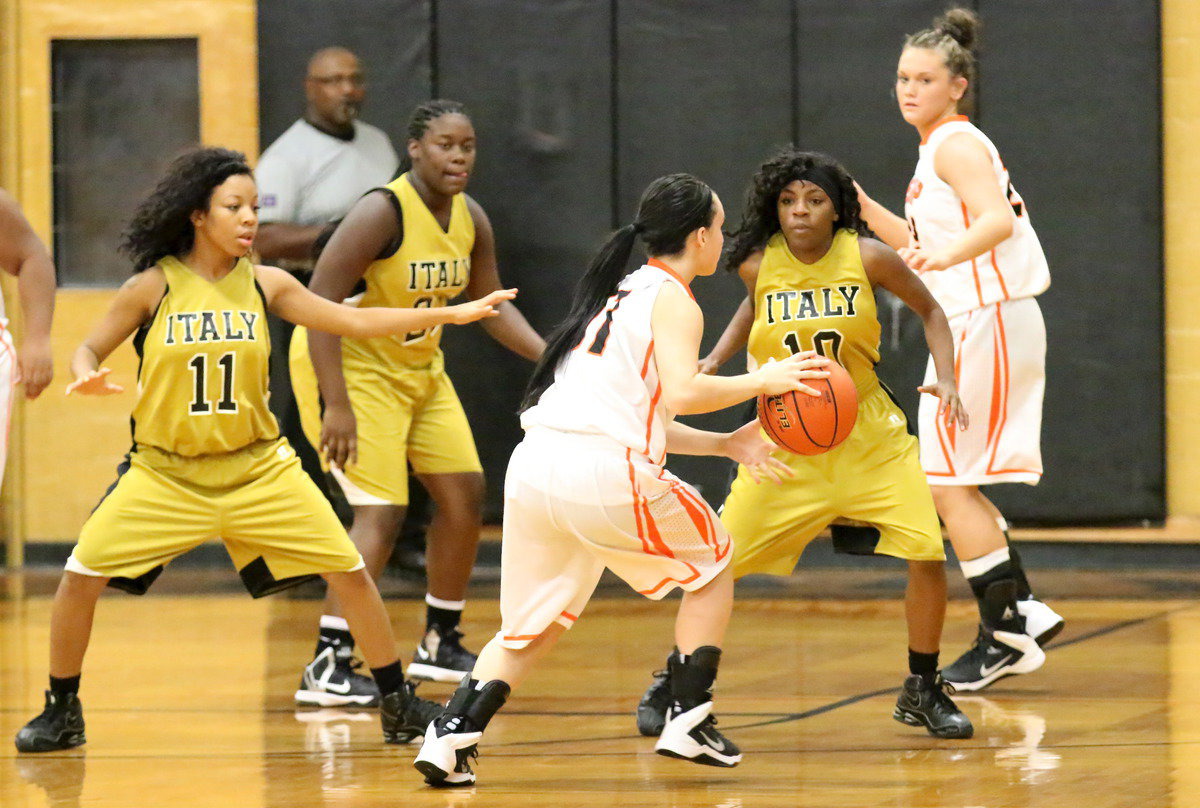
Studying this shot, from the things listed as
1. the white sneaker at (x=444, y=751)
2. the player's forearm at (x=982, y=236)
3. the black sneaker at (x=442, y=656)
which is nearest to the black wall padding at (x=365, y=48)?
the black sneaker at (x=442, y=656)

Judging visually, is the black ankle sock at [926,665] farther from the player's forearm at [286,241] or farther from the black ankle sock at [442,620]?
the player's forearm at [286,241]

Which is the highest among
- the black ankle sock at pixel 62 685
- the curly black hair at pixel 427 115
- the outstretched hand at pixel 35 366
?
the curly black hair at pixel 427 115

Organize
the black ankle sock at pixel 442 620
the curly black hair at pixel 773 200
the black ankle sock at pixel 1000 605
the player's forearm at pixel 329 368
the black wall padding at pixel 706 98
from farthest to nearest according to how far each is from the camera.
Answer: the black wall padding at pixel 706 98 < the black ankle sock at pixel 442 620 < the player's forearm at pixel 329 368 < the black ankle sock at pixel 1000 605 < the curly black hair at pixel 773 200

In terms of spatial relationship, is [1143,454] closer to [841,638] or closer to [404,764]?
[841,638]

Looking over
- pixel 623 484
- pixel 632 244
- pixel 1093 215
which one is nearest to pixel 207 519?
pixel 623 484

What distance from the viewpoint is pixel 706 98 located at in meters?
8.41

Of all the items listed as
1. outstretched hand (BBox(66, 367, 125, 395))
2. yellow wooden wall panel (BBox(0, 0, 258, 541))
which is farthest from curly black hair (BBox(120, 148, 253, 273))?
yellow wooden wall panel (BBox(0, 0, 258, 541))

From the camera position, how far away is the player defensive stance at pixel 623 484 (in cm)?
410

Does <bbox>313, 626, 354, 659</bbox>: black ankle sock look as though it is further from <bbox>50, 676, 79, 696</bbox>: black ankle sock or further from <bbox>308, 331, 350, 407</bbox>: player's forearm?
<bbox>50, 676, 79, 696</bbox>: black ankle sock

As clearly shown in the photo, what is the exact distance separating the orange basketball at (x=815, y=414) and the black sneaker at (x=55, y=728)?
6.46ft

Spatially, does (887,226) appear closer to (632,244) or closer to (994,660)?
(994,660)

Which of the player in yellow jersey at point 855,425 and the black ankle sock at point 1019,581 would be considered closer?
the player in yellow jersey at point 855,425

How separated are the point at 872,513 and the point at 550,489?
102 centimetres

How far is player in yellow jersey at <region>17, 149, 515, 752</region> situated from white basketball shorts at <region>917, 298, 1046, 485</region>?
59.7 inches
